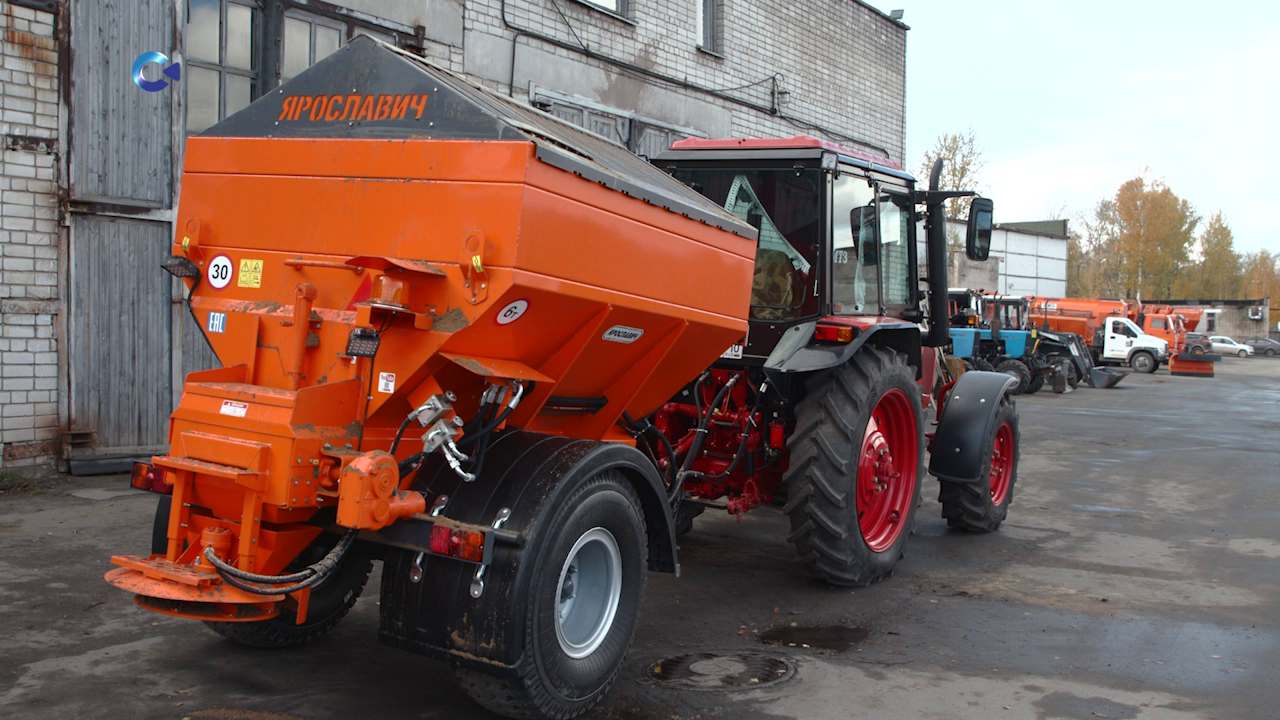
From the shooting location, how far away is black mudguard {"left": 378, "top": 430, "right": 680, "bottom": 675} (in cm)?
338

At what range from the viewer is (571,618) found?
393cm

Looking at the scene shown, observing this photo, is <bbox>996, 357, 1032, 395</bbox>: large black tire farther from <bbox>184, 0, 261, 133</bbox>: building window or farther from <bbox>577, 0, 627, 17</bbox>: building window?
<bbox>184, 0, 261, 133</bbox>: building window

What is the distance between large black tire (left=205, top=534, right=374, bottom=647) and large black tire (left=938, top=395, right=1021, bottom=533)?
4.44 metres

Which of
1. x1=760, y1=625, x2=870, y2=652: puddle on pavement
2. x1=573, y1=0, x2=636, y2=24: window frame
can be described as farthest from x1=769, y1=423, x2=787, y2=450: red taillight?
x1=573, y1=0, x2=636, y2=24: window frame

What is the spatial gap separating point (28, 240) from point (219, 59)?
2399 mm

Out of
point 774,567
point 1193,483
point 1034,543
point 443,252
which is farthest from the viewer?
point 1193,483

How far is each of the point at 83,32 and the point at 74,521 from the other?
406 centimetres

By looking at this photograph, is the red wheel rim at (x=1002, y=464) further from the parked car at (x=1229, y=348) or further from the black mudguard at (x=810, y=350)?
the parked car at (x=1229, y=348)

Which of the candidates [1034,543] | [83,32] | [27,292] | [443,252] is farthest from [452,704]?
[83,32]

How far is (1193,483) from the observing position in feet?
35.0

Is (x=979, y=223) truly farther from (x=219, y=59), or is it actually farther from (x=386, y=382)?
(x=219, y=59)

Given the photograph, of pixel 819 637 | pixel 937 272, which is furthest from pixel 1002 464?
pixel 819 637

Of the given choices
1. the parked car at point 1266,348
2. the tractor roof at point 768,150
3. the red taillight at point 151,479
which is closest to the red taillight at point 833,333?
the tractor roof at point 768,150

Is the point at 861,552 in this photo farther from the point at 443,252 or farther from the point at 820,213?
the point at 443,252
